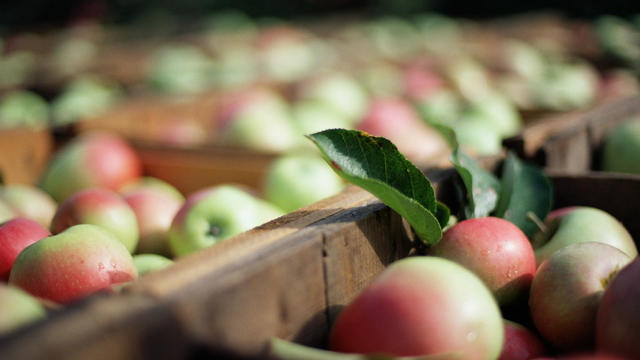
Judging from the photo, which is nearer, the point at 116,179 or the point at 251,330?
the point at 251,330

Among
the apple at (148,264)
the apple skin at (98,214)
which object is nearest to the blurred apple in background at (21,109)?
the apple skin at (98,214)

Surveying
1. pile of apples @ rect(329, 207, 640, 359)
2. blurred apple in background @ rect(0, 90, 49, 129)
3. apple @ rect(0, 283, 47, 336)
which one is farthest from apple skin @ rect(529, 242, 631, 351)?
blurred apple in background @ rect(0, 90, 49, 129)

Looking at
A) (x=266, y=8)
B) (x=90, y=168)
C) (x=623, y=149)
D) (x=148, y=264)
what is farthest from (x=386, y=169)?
(x=266, y=8)

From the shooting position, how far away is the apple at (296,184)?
1.30 metres

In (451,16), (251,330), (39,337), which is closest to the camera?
(39,337)

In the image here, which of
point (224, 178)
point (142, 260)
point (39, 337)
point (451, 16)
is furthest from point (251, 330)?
point (451, 16)

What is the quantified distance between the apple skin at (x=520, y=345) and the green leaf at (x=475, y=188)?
0.21m

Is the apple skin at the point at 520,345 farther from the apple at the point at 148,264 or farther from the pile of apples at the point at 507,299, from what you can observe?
the apple at the point at 148,264

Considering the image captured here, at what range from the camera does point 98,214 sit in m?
1.00

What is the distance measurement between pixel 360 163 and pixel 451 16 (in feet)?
24.4

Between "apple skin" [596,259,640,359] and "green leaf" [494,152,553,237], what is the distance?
34cm

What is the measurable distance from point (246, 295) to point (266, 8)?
8955 millimetres

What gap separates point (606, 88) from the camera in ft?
8.68

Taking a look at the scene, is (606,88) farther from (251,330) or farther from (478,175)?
(251,330)
